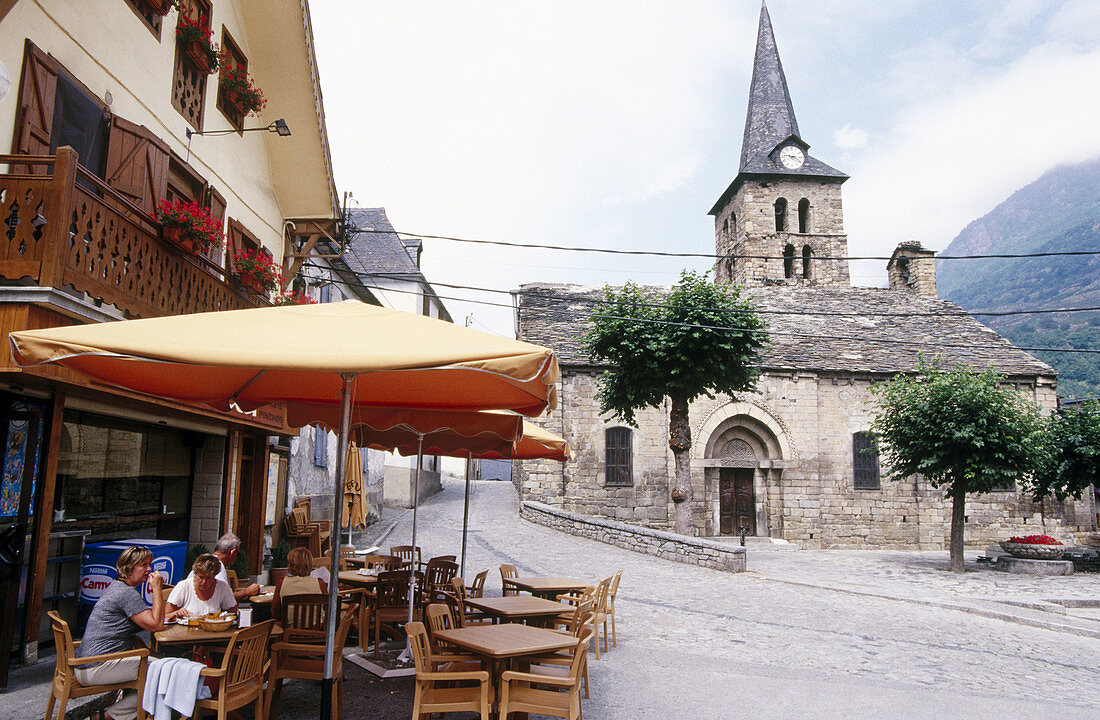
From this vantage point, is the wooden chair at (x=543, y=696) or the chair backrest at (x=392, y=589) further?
the chair backrest at (x=392, y=589)

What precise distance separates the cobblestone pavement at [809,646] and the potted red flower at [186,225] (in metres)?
4.23

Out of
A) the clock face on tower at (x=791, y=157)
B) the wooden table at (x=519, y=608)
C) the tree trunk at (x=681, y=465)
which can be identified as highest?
the clock face on tower at (x=791, y=157)

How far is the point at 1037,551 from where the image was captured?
1672 centimetres

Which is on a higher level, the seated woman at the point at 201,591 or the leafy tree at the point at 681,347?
the leafy tree at the point at 681,347

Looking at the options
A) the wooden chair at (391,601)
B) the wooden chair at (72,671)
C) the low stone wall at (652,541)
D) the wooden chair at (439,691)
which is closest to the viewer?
the wooden chair at (72,671)

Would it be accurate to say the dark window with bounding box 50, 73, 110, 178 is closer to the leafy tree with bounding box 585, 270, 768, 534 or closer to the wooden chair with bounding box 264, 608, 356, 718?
the wooden chair with bounding box 264, 608, 356, 718

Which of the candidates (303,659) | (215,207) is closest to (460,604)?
(303,659)

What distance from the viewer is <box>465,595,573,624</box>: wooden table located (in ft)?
20.7

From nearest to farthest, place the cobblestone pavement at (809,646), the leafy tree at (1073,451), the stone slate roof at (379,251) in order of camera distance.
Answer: the cobblestone pavement at (809,646) → the leafy tree at (1073,451) → the stone slate roof at (379,251)

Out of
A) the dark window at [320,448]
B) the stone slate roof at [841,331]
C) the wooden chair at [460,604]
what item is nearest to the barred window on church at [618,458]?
the stone slate roof at [841,331]

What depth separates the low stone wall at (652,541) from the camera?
14.8m

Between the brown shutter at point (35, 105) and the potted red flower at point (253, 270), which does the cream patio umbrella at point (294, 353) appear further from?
the potted red flower at point (253, 270)

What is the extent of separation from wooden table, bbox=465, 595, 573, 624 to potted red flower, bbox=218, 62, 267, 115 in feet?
26.8

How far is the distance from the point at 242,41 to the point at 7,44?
582 centimetres
